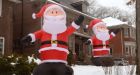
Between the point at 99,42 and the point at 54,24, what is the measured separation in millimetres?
2331

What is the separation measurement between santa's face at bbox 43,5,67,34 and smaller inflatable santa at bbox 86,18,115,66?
77.7 inches

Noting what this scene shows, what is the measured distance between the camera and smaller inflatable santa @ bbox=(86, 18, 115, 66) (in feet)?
27.9

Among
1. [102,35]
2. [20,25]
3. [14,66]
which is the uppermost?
[20,25]

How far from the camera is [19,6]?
27.3m

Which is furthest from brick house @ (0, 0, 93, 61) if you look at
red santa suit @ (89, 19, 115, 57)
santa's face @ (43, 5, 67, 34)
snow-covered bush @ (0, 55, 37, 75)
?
santa's face @ (43, 5, 67, 34)

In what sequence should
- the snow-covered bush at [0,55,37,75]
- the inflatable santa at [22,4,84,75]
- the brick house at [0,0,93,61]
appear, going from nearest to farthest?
the inflatable santa at [22,4,84,75], the snow-covered bush at [0,55,37,75], the brick house at [0,0,93,61]

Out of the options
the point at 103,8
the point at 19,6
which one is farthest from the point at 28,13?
the point at 103,8

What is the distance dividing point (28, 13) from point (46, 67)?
20663 mm

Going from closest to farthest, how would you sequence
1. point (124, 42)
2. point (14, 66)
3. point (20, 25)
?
point (14, 66) < point (20, 25) < point (124, 42)

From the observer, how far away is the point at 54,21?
257 inches

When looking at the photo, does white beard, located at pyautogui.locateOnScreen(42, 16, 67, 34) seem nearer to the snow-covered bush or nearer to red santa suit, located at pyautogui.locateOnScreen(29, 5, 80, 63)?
red santa suit, located at pyautogui.locateOnScreen(29, 5, 80, 63)

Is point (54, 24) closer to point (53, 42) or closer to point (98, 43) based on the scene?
point (53, 42)

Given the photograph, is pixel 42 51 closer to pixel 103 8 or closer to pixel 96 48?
pixel 96 48

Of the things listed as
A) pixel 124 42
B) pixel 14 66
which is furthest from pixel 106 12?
pixel 14 66
